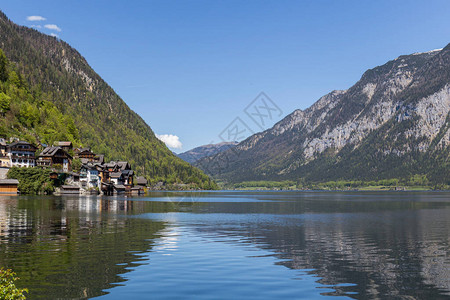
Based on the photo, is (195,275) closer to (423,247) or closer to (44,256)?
(44,256)

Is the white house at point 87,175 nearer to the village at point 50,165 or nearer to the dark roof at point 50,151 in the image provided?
the village at point 50,165

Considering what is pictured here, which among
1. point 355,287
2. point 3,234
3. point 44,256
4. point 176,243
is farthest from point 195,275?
point 3,234

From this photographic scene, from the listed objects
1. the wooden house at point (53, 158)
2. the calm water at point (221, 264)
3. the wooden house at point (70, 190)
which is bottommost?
the calm water at point (221, 264)

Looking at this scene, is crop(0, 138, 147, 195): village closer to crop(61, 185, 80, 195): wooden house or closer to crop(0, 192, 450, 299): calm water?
crop(61, 185, 80, 195): wooden house

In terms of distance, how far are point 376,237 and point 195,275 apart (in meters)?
30.3

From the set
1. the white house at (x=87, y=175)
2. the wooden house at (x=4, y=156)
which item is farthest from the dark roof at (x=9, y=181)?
the white house at (x=87, y=175)

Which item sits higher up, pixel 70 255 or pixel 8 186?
pixel 8 186

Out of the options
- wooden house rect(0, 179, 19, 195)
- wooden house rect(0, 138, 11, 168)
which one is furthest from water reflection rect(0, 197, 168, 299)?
wooden house rect(0, 138, 11, 168)

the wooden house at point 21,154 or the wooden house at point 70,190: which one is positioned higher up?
the wooden house at point 21,154

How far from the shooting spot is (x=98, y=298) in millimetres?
20266

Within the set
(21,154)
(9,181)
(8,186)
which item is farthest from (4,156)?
(8,186)

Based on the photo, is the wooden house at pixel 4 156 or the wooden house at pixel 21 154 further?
the wooden house at pixel 21 154

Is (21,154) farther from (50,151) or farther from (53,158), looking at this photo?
(53,158)

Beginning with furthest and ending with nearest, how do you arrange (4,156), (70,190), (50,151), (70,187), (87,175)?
(87,175) → (50,151) → (70,190) → (70,187) → (4,156)
